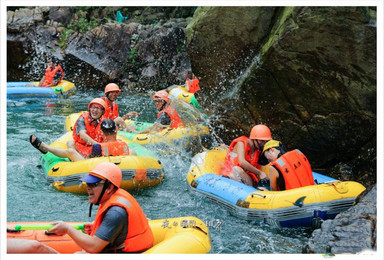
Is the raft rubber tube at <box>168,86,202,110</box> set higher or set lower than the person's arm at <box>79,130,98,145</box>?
lower

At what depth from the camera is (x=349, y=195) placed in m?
6.08

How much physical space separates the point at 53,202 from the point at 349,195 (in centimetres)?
443

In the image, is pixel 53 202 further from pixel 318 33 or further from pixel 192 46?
pixel 318 33

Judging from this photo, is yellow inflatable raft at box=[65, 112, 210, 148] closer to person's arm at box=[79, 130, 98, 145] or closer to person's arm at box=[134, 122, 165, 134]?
person's arm at box=[134, 122, 165, 134]

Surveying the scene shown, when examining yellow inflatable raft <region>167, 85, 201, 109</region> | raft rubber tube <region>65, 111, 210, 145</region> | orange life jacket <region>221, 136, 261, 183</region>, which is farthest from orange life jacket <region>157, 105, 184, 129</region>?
yellow inflatable raft <region>167, 85, 201, 109</region>

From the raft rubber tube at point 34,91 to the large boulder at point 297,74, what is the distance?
8285 millimetres

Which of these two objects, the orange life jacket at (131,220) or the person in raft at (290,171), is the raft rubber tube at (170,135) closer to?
the person in raft at (290,171)

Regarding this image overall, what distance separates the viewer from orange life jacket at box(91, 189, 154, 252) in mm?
4180

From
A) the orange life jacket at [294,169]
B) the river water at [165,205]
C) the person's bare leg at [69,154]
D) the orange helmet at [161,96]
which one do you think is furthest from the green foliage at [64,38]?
the orange life jacket at [294,169]

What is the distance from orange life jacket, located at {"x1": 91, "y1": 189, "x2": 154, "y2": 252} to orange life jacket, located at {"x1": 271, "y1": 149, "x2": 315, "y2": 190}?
2499 millimetres

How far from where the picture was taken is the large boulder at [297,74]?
6969 mm

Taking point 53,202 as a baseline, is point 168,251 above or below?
above
